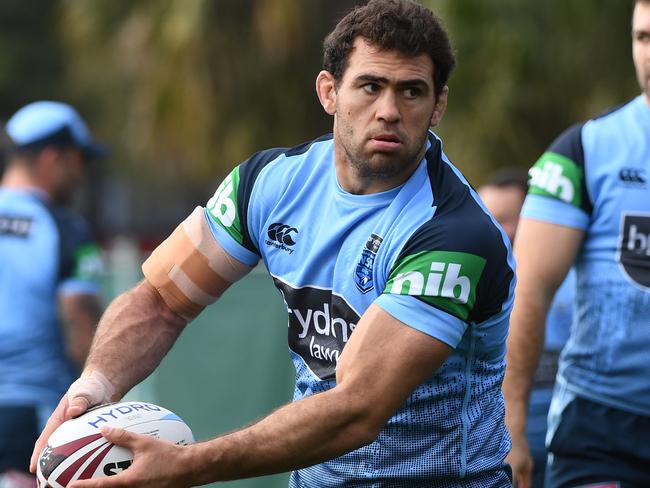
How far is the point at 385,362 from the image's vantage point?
3467 millimetres

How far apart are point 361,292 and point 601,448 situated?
4.44 feet

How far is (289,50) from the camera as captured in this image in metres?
14.4

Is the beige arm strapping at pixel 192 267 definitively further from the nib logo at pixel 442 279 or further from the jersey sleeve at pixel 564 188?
the jersey sleeve at pixel 564 188

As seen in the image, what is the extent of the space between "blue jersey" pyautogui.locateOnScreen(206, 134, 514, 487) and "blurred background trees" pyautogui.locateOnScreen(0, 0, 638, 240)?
450cm

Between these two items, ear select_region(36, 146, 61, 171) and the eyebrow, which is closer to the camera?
the eyebrow

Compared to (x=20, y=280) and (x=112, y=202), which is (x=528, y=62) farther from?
(x=112, y=202)

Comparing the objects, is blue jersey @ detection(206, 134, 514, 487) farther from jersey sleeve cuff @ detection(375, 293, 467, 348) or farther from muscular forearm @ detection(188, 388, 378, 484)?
muscular forearm @ detection(188, 388, 378, 484)

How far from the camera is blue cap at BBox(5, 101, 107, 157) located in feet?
23.9

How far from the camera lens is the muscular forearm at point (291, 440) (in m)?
3.40

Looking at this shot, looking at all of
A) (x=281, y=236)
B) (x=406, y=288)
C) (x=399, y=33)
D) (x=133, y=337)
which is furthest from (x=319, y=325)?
(x=399, y=33)

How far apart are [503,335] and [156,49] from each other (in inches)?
448

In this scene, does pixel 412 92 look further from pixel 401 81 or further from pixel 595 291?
pixel 595 291

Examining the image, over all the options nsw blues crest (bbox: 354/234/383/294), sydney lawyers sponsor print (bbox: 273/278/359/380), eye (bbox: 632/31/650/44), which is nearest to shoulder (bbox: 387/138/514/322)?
nsw blues crest (bbox: 354/234/383/294)

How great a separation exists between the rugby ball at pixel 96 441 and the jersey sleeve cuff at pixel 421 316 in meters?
0.79
